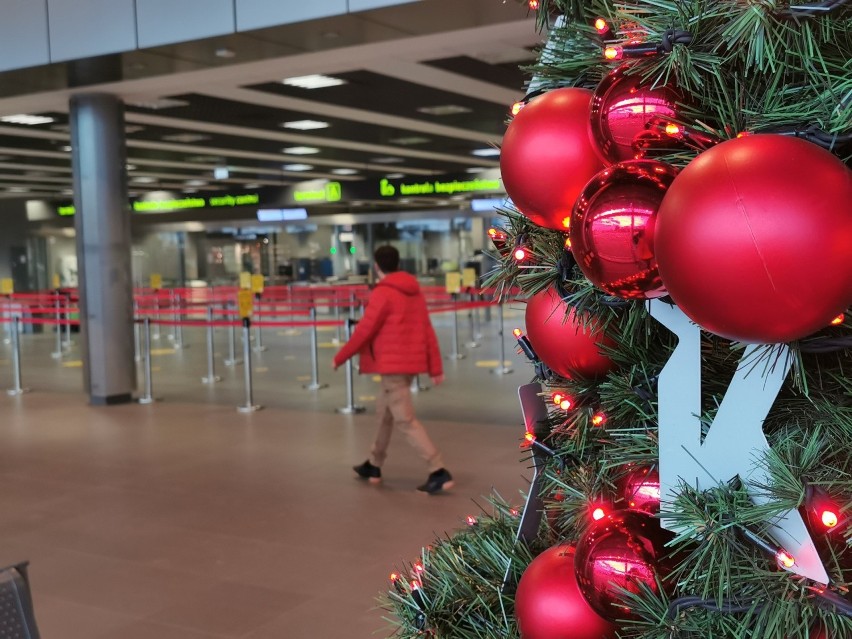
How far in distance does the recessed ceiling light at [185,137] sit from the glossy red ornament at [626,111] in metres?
14.9

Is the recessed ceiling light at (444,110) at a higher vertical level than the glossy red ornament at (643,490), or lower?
higher

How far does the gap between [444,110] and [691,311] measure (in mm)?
13048

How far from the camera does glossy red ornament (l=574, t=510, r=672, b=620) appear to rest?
4.07 ft

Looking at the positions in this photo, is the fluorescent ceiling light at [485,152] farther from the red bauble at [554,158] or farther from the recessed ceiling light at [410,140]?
the red bauble at [554,158]

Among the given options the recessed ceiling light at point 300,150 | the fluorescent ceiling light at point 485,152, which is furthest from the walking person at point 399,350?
the fluorescent ceiling light at point 485,152

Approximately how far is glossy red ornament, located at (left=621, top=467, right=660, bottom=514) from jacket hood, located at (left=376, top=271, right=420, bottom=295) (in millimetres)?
4699

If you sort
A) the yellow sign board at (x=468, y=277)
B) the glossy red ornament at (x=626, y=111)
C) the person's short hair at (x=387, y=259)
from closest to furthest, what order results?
the glossy red ornament at (x=626, y=111), the person's short hair at (x=387, y=259), the yellow sign board at (x=468, y=277)

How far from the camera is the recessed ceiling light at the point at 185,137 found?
15.3 metres

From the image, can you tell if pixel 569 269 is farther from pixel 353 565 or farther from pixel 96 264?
pixel 96 264

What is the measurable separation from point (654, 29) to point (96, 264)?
9943 millimetres

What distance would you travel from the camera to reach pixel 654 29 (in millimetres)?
1175

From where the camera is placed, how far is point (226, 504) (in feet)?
18.8

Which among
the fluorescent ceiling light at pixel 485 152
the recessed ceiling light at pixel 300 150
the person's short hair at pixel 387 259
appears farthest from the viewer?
the fluorescent ceiling light at pixel 485 152

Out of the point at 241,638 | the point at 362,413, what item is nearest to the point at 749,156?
the point at 241,638
